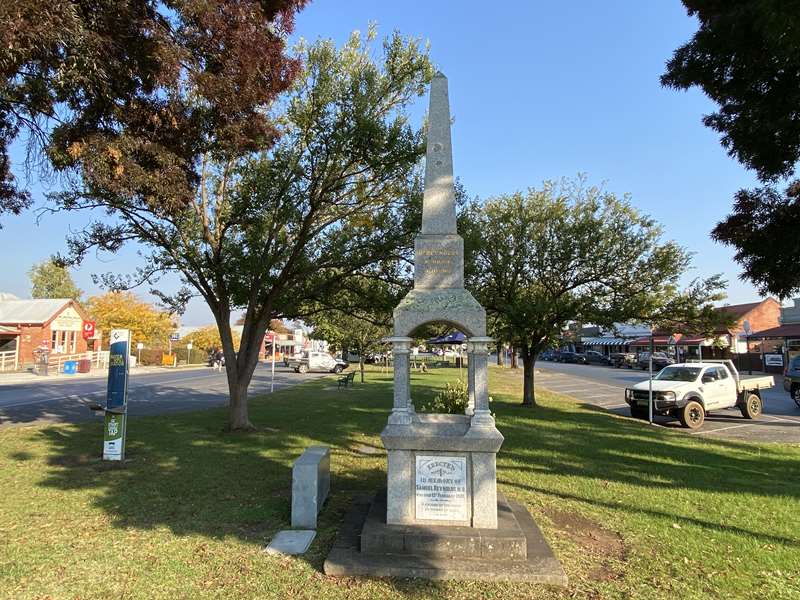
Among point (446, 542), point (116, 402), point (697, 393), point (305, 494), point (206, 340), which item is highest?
point (206, 340)

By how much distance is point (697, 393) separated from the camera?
14.3 metres

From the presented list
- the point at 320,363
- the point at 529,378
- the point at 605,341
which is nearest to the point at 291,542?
the point at 529,378

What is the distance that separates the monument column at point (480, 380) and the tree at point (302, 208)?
6155 mm

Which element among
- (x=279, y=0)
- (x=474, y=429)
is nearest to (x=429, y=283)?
(x=474, y=429)

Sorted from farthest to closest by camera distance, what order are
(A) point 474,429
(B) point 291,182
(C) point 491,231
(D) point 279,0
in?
(C) point 491,231 < (B) point 291,182 < (D) point 279,0 < (A) point 474,429

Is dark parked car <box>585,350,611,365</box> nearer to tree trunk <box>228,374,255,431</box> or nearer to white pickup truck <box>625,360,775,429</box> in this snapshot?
white pickup truck <box>625,360,775,429</box>

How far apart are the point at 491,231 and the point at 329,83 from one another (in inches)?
320

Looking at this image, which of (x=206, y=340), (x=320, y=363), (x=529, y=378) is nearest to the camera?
(x=529, y=378)

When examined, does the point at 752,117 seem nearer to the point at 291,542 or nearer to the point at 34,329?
the point at 291,542

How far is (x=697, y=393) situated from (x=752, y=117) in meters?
9.53

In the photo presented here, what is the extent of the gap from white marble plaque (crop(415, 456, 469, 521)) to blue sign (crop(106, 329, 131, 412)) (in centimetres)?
635

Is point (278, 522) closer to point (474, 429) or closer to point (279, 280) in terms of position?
point (474, 429)

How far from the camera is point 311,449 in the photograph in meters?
6.78

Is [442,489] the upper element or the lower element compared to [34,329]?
lower
